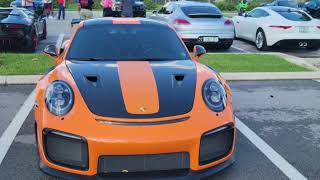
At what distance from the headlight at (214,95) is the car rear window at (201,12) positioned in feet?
29.6

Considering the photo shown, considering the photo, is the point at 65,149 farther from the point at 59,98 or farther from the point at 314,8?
the point at 314,8

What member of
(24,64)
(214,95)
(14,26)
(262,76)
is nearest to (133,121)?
(214,95)

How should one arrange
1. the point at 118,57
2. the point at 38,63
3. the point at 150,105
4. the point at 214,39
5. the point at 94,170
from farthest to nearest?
the point at 214,39 → the point at 38,63 → the point at 118,57 → the point at 150,105 → the point at 94,170

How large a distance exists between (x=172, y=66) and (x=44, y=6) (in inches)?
815

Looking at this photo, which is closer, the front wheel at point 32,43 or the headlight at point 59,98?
the headlight at point 59,98

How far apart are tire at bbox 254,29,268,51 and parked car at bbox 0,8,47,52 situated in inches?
248

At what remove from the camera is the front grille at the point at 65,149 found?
11.9 feet

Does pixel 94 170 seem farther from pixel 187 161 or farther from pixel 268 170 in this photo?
pixel 268 170

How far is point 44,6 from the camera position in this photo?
24141 millimetres

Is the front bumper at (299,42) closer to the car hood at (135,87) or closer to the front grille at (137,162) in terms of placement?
the car hood at (135,87)

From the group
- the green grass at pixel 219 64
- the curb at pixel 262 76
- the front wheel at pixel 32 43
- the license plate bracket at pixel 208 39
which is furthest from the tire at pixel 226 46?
the front wheel at pixel 32 43

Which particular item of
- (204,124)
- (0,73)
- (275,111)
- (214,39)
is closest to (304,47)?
(214,39)

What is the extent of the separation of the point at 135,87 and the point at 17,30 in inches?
309

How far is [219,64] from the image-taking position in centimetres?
1047
